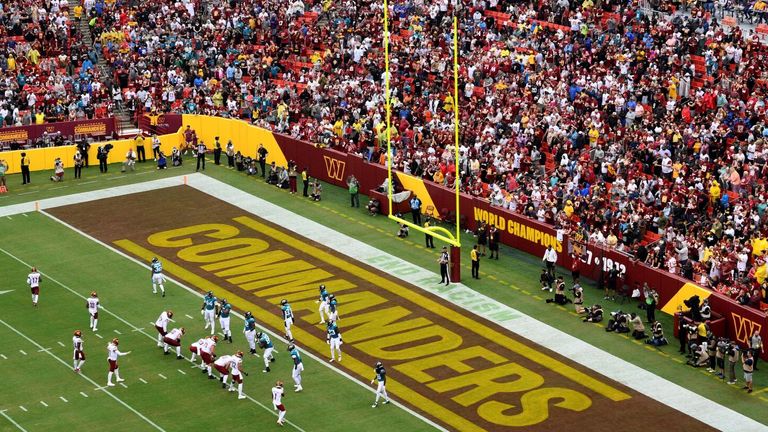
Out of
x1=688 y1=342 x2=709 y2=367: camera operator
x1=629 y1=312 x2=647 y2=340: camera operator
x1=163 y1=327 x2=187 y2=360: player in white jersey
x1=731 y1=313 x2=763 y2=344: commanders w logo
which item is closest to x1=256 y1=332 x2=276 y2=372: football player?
x1=163 y1=327 x2=187 y2=360: player in white jersey

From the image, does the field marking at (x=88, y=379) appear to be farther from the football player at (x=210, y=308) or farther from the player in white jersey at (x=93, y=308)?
the football player at (x=210, y=308)

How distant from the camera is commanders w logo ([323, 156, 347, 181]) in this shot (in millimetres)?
60562

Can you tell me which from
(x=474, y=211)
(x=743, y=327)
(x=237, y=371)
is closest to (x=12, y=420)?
(x=237, y=371)

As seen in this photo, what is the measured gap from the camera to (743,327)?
43.6 m

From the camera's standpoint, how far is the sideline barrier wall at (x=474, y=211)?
44.3m

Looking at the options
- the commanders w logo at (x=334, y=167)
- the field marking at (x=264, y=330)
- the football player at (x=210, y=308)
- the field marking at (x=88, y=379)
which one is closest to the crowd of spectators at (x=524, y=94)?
the commanders w logo at (x=334, y=167)

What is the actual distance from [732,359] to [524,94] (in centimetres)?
2101

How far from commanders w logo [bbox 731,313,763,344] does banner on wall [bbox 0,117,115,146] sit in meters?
32.2

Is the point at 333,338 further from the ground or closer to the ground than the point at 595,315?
further from the ground

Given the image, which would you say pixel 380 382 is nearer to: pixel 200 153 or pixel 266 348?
Answer: pixel 266 348

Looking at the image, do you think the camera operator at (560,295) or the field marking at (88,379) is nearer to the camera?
the field marking at (88,379)

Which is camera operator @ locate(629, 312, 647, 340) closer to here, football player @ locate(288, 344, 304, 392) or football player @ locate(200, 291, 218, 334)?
football player @ locate(288, 344, 304, 392)

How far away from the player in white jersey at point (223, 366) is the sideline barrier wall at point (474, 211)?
12780 mm

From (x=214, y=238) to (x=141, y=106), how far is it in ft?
48.7
